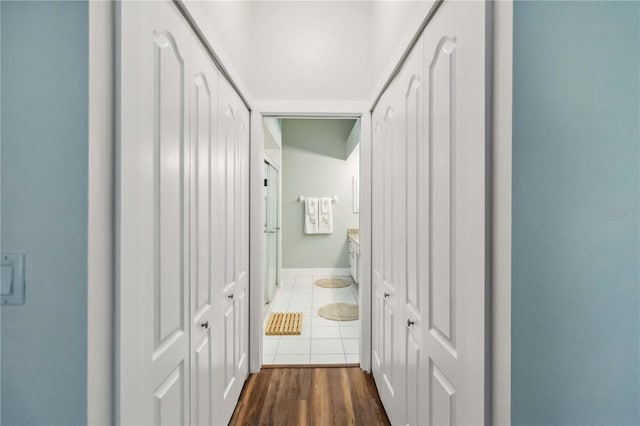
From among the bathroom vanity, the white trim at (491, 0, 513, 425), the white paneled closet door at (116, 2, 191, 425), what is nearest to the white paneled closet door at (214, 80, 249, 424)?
the white paneled closet door at (116, 2, 191, 425)

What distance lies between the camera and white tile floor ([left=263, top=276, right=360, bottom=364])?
242 cm

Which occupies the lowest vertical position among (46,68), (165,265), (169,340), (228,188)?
(169,340)

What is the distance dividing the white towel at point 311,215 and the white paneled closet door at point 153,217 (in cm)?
423

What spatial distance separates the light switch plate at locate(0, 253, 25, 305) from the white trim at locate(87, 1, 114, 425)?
14 cm

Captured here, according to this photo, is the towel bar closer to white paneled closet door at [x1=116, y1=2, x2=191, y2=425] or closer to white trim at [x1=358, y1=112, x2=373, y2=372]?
white trim at [x1=358, y1=112, x2=373, y2=372]

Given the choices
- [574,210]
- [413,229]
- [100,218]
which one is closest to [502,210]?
[574,210]

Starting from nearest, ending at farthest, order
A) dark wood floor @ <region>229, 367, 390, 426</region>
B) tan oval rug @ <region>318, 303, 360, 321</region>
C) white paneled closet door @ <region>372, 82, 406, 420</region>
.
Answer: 1. white paneled closet door @ <region>372, 82, 406, 420</region>
2. dark wood floor @ <region>229, 367, 390, 426</region>
3. tan oval rug @ <region>318, 303, 360, 321</region>

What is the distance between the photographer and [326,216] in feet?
17.6

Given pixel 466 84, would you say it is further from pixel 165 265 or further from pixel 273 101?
pixel 273 101

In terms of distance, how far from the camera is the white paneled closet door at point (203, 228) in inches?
46.3

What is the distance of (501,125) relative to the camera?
667mm

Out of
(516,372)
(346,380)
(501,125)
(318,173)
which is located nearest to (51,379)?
(516,372)

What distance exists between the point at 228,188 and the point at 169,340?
33.5 inches

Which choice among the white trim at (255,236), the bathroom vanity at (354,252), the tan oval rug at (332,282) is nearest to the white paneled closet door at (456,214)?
the white trim at (255,236)
